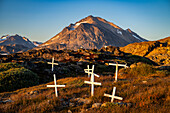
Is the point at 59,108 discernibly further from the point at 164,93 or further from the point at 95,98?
the point at 164,93

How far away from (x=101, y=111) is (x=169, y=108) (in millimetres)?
2842

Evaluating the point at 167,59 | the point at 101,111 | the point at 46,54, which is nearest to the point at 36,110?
the point at 101,111

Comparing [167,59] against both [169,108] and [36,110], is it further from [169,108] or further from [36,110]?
[36,110]

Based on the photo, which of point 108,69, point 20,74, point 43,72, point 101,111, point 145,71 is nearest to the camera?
point 101,111

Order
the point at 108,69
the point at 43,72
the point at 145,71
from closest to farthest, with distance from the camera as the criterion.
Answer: the point at 145,71 → the point at 43,72 → the point at 108,69

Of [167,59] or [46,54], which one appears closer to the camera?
Result: [46,54]

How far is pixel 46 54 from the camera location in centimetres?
4219

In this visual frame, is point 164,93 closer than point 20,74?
Yes

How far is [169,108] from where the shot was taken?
5234 mm

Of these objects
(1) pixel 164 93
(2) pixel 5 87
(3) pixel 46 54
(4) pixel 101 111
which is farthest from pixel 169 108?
(3) pixel 46 54

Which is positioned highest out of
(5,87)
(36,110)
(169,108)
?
(169,108)

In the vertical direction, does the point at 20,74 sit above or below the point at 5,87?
above

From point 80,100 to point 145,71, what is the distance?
1355cm

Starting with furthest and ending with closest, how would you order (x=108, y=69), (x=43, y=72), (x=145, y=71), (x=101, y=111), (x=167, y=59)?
(x=167, y=59)
(x=108, y=69)
(x=43, y=72)
(x=145, y=71)
(x=101, y=111)
